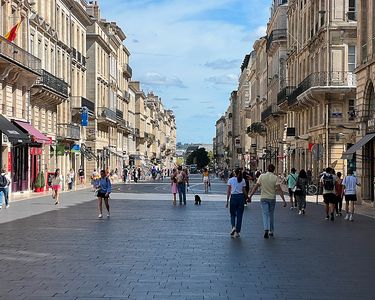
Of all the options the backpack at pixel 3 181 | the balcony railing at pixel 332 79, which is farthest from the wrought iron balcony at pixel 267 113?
the backpack at pixel 3 181

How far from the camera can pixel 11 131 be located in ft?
112

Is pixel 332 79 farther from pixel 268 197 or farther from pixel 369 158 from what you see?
pixel 268 197

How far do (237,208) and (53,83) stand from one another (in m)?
32.7

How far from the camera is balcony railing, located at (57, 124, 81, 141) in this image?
5281cm

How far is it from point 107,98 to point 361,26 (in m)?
47.9

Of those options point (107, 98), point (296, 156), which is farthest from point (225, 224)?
point (107, 98)

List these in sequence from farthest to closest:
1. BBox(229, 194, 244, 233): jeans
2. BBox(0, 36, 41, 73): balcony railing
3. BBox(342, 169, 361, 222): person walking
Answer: BBox(0, 36, 41, 73): balcony railing
BBox(342, 169, 361, 222): person walking
BBox(229, 194, 244, 233): jeans

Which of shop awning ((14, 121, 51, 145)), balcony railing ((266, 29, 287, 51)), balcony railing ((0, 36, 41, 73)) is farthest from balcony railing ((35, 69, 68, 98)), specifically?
balcony railing ((266, 29, 287, 51))

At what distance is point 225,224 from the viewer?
2062 centimetres

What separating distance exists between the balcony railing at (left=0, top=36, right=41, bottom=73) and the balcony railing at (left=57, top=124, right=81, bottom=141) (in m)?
10.7

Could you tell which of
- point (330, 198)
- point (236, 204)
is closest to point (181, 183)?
point (330, 198)

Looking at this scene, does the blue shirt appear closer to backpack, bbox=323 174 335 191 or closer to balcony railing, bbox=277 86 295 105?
backpack, bbox=323 174 335 191

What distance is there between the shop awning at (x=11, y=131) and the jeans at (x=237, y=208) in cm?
1847

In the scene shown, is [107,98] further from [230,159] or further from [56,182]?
[230,159]
